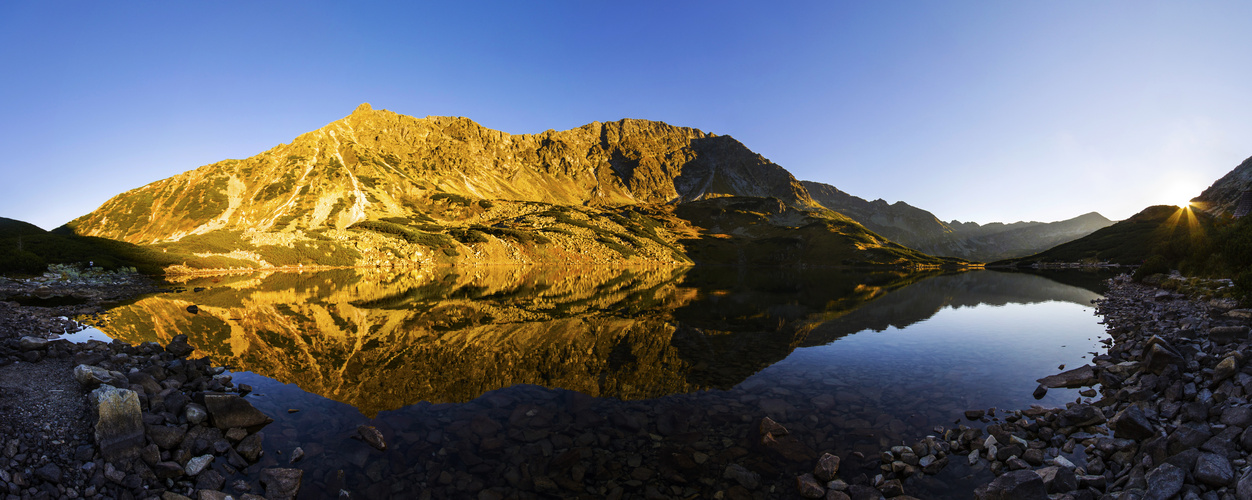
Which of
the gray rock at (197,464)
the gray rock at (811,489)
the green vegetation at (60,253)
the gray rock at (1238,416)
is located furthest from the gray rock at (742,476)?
the green vegetation at (60,253)

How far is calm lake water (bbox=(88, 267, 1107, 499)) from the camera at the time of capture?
398 inches

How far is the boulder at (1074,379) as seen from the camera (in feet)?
51.0

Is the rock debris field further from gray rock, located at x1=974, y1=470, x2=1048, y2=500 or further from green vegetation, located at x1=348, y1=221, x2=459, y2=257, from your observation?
green vegetation, located at x1=348, y1=221, x2=459, y2=257

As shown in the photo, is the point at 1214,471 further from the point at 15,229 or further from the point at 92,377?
the point at 15,229

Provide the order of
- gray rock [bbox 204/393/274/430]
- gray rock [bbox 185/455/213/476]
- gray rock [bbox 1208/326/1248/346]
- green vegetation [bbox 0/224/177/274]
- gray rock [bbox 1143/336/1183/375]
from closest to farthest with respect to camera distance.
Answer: gray rock [bbox 185/455/213/476] < gray rock [bbox 204/393/274/430] < gray rock [bbox 1143/336/1183/375] < gray rock [bbox 1208/326/1248/346] < green vegetation [bbox 0/224/177/274]

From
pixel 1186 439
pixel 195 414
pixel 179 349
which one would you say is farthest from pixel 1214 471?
pixel 179 349

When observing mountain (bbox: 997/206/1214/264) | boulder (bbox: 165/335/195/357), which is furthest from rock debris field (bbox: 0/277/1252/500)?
mountain (bbox: 997/206/1214/264)

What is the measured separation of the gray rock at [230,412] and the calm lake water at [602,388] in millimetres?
546

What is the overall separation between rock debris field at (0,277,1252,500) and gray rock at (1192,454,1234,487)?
24mm

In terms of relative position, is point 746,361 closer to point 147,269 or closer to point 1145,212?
point 147,269

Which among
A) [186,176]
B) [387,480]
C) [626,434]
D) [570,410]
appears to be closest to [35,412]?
[387,480]

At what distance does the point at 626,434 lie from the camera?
12.1 metres

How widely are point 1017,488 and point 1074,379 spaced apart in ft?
41.0

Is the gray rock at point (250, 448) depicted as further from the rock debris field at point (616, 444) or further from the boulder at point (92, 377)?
the boulder at point (92, 377)
